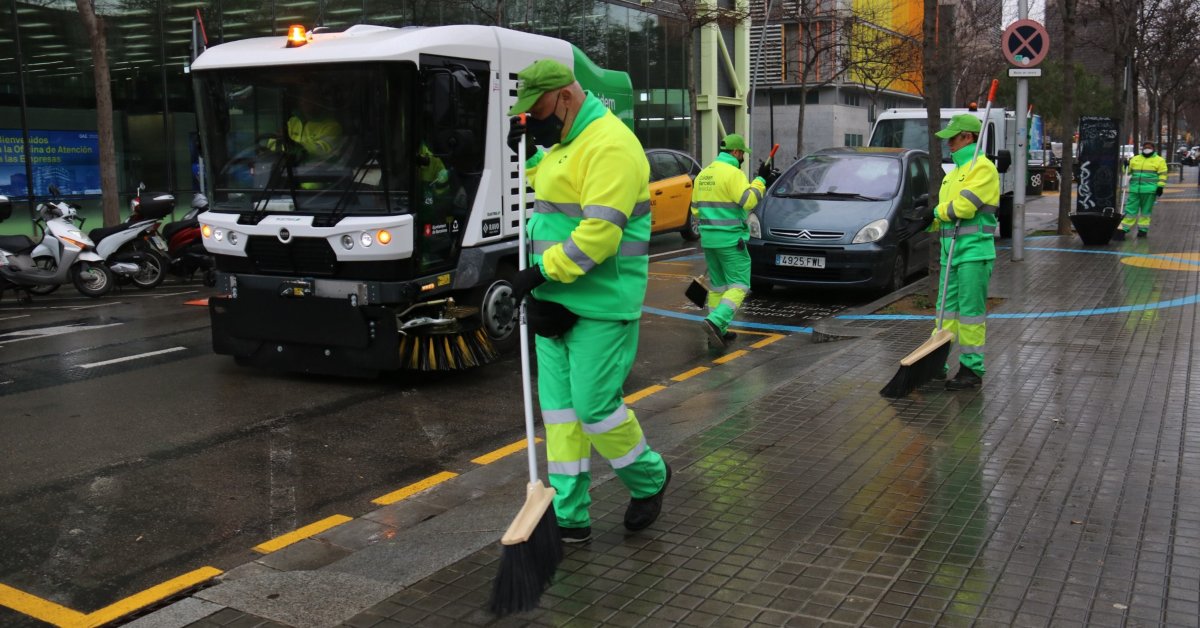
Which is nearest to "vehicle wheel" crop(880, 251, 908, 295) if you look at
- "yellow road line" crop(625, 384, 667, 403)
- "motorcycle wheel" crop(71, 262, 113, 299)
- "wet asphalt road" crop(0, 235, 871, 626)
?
"wet asphalt road" crop(0, 235, 871, 626)

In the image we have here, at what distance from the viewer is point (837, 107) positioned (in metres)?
52.4

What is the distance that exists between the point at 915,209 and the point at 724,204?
4242 millimetres

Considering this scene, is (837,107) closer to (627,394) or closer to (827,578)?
(627,394)

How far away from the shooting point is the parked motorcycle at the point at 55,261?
506 inches

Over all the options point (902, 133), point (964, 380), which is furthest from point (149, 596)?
point (902, 133)

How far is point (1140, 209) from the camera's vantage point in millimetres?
19344

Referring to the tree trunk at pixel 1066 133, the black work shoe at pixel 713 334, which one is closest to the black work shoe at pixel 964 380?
the black work shoe at pixel 713 334

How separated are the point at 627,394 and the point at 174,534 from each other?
3.62 meters

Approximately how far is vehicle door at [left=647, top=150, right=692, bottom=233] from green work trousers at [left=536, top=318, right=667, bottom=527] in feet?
42.7

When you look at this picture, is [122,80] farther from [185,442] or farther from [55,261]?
[185,442]

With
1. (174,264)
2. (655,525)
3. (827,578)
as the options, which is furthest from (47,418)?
(174,264)

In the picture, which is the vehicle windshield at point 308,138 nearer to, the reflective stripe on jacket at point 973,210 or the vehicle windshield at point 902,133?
the reflective stripe on jacket at point 973,210

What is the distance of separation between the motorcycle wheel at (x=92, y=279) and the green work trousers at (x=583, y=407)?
10433 mm

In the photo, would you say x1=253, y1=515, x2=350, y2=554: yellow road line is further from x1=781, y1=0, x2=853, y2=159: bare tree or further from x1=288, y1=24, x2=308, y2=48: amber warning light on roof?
x1=781, y1=0, x2=853, y2=159: bare tree
